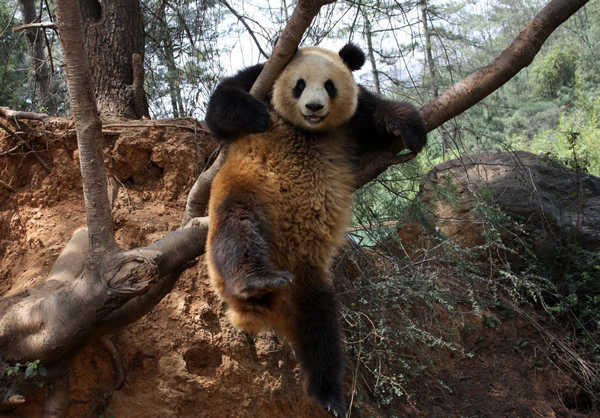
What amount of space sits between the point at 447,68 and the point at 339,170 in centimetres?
185

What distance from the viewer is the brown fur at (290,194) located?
114 inches

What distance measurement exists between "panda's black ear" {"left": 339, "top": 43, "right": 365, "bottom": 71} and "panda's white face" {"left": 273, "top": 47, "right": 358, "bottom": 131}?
Answer: 190 millimetres

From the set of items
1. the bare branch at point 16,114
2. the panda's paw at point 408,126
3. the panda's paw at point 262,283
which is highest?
the bare branch at point 16,114

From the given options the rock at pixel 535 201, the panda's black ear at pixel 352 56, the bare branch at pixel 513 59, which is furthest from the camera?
the rock at pixel 535 201

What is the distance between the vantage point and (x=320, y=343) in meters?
3.04

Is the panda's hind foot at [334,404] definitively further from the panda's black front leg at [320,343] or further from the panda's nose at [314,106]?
the panda's nose at [314,106]

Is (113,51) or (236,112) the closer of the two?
(236,112)

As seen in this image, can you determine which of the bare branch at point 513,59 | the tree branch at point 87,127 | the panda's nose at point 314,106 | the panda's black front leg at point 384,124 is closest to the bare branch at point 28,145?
the tree branch at point 87,127

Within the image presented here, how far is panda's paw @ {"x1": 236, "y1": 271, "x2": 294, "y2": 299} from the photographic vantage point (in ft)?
7.82

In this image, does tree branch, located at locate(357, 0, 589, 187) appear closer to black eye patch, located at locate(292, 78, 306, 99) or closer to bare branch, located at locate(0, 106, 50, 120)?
black eye patch, located at locate(292, 78, 306, 99)

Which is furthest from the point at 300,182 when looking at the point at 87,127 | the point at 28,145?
the point at 28,145

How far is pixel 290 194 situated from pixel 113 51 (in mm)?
2445

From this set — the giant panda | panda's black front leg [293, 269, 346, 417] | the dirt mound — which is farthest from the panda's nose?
the dirt mound

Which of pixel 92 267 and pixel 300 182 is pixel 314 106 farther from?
pixel 92 267
